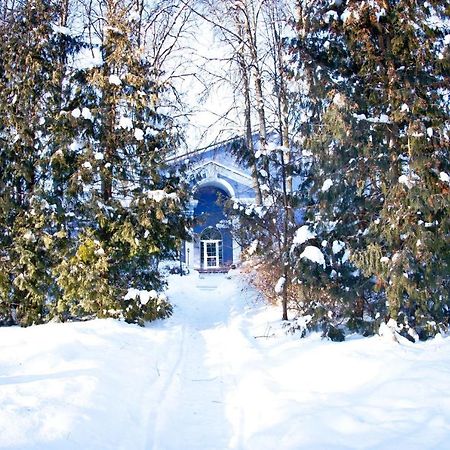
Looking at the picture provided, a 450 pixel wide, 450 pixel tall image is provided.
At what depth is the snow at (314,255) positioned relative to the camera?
7480 millimetres

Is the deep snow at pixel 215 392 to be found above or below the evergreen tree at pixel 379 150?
below

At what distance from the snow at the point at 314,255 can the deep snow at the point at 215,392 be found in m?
1.36

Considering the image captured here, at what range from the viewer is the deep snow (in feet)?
12.7

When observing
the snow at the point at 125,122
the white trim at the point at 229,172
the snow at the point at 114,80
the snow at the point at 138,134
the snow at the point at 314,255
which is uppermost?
the white trim at the point at 229,172

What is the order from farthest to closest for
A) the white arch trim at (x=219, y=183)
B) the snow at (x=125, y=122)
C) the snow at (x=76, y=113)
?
1. the white arch trim at (x=219, y=183)
2. the snow at (x=125, y=122)
3. the snow at (x=76, y=113)

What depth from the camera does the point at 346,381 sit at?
17.7 feet

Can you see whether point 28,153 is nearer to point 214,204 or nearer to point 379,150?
point 379,150

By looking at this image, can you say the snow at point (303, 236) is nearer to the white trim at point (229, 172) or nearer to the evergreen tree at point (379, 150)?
the evergreen tree at point (379, 150)

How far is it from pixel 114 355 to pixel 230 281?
12.7m

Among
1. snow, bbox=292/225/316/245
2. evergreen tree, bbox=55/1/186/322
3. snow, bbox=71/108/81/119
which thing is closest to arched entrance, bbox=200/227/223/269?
evergreen tree, bbox=55/1/186/322

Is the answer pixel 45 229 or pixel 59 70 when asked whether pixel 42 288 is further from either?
pixel 59 70

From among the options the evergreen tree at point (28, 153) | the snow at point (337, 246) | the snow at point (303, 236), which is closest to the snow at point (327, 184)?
the snow at point (303, 236)

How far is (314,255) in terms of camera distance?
24.6 feet

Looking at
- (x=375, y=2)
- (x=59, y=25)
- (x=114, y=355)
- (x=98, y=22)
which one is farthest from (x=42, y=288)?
(x=98, y=22)
